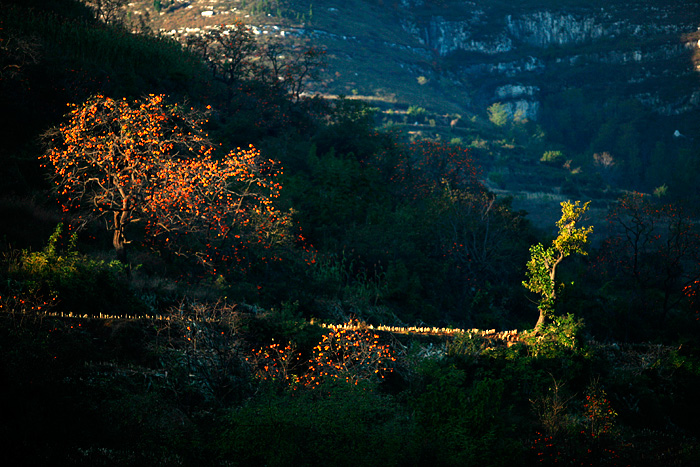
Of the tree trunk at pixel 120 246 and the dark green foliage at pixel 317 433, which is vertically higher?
the tree trunk at pixel 120 246

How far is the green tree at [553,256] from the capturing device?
50.3 ft

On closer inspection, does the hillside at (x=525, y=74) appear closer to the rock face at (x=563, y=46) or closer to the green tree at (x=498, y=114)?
the rock face at (x=563, y=46)

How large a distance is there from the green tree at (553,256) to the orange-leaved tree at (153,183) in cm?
830

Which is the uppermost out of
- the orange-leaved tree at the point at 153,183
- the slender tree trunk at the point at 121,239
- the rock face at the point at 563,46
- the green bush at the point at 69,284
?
the rock face at the point at 563,46

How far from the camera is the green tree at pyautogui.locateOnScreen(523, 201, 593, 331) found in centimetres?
1532

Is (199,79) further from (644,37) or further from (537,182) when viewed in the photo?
(644,37)

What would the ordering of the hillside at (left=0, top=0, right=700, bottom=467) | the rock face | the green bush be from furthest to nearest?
1. the rock face
2. the green bush
3. the hillside at (left=0, top=0, right=700, bottom=467)

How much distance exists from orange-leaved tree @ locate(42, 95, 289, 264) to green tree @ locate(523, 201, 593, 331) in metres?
8.30

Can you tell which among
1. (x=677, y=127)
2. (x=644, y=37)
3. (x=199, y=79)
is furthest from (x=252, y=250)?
(x=644, y=37)

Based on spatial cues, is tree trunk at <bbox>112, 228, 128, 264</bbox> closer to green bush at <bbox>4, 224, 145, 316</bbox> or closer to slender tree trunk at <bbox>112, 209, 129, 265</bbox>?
slender tree trunk at <bbox>112, 209, 129, 265</bbox>

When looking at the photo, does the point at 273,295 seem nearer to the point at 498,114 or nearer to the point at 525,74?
the point at 498,114

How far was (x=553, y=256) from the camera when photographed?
1625 cm

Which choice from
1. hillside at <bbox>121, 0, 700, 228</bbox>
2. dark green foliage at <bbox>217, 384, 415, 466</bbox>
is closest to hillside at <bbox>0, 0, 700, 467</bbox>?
dark green foliage at <bbox>217, 384, 415, 466</bbox>

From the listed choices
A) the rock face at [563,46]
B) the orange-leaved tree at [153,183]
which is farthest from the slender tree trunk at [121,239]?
the rock face at [563,46]
